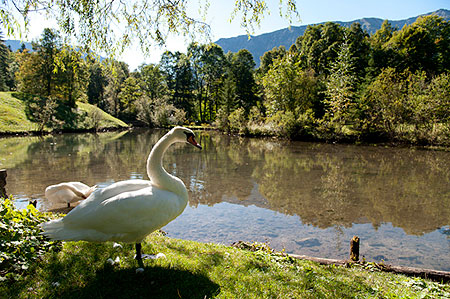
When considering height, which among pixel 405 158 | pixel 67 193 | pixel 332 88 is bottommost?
pixel 405 158

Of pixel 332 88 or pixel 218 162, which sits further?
pixel 332 88

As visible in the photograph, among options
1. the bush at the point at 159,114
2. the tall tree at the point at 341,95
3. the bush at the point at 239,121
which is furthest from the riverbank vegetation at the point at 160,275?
the bush at the point at 159,114

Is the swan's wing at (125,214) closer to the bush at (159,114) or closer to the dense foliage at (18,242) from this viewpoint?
the dense foliage at (18,242)

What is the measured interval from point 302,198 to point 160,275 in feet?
27.6

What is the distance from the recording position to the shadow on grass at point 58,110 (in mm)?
40684

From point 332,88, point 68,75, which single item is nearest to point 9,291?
point 332,88

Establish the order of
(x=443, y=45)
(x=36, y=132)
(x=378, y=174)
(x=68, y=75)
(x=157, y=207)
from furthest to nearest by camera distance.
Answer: (x=68, y=75), (x=443, y=45), (x=36, y=132), (x=378, y=174), (x=157, y=207)

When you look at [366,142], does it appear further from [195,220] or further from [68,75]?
[68,75]

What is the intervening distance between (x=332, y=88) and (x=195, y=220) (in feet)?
102

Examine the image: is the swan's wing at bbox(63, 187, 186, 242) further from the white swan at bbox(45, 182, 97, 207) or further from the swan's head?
the white swan at bbox(45, 182, 97, 207)

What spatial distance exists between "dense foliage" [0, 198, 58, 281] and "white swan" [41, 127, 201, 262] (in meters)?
0.52

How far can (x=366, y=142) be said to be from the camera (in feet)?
99.6

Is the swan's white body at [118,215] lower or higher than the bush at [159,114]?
lower

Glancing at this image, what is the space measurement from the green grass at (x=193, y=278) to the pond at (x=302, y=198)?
2.43 m
